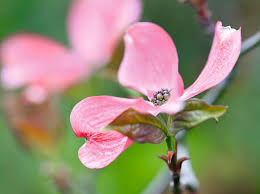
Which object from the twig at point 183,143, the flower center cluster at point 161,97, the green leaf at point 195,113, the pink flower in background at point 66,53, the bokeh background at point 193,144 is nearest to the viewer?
the green leaf at point 195,113

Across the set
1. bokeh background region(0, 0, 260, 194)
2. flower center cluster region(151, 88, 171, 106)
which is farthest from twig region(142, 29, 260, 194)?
bokeh background region(0, 0, 260, 194)

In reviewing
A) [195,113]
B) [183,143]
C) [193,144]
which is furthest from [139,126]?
[193,144]

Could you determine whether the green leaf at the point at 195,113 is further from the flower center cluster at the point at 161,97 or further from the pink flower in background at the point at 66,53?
the pink flower in background at the point at 66,53

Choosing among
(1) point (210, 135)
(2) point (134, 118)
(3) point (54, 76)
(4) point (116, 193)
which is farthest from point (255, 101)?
(2) point (134, 118)

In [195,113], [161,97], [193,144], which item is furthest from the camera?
[193,144]

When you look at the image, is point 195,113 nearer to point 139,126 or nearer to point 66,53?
point 139,126

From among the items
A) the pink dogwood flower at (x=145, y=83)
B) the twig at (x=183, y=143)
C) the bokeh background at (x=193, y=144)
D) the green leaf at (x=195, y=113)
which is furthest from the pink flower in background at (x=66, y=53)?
the green leaf at (x=195, y=113)
